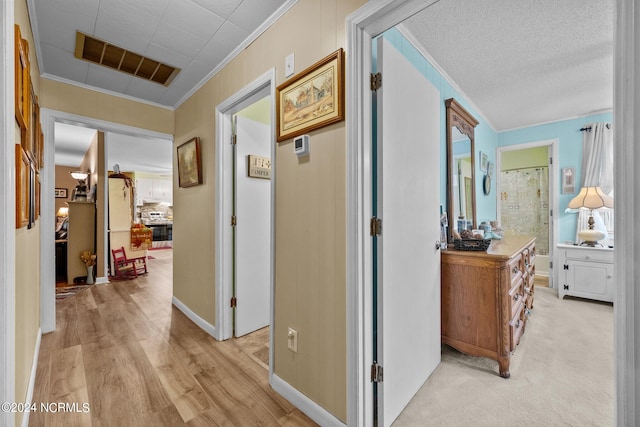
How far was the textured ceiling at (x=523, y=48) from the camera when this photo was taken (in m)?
1.82

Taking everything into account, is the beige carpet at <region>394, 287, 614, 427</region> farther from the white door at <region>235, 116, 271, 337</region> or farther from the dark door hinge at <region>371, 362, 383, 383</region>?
the white door at <region>235, 116, 271, 337</region>

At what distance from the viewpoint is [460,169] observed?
272 cm

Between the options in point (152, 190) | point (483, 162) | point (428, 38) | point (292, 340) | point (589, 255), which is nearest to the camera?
point (292, 340)

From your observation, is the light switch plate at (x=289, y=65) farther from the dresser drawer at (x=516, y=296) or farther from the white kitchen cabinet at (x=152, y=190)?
the white kitchen cabinet at (x=152, y=190)

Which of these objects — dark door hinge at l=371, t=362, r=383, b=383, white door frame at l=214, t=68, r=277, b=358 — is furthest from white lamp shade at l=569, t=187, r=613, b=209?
white door frame at l=214, t=68, r=277, b=358

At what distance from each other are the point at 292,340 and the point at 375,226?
89 cm

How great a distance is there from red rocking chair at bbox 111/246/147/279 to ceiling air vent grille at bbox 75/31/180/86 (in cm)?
343

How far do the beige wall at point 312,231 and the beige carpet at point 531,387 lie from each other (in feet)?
1.83

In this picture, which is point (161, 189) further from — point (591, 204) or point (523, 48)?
point (591, 204)

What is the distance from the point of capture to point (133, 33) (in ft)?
6.59

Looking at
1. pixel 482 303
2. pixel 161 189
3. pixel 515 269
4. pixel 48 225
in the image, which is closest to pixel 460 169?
pixel 515 269

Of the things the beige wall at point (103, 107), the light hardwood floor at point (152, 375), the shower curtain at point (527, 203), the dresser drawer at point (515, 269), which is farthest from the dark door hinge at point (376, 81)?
the shower curtain at point (527, 203)

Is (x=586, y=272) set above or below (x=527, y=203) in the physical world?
below

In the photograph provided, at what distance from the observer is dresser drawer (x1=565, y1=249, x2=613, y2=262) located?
3.24 meters
